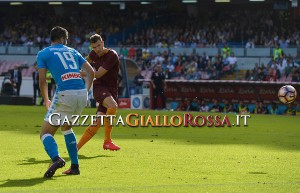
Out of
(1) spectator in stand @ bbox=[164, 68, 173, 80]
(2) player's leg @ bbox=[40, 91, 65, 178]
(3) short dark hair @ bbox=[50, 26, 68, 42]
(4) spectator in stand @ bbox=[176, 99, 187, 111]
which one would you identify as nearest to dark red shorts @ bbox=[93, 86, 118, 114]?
(2) player's leg @ bbox=[40, 91, 65, 178]

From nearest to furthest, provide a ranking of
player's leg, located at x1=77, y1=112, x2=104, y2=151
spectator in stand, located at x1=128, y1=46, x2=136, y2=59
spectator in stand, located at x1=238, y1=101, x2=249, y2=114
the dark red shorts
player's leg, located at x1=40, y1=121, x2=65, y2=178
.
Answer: player's leg, located at x1=40, y1=121, x2=65, y2=178, player's leg, located at x1=77, y1=112, x2=104, y2=151, the dark red shorts, spectator in stand, located at x1=238, y1=101, x2=249, y2=114, spectator in stand, located at x1=128, y1=46, x2=136, y2=59

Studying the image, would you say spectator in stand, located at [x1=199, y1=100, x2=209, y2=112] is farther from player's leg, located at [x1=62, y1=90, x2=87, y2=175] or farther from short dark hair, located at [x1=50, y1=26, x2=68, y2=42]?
short dark hair, located at [x1=50, y1=26, x2=68, y2=42]

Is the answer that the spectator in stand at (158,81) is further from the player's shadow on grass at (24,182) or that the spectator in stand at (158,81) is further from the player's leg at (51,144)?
the player's shadow on grass at (24,182)

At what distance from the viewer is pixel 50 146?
39.6 feet

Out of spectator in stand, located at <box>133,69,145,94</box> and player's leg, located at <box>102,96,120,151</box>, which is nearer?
player's leg, located at <box>102,96,120,151</box>

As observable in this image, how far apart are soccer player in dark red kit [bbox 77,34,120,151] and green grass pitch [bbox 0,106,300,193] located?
19.4 inches

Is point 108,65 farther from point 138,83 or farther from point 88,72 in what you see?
point 138,83

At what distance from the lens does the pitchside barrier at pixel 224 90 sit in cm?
3953

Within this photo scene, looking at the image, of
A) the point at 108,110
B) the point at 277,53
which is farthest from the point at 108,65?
the point at 277,53

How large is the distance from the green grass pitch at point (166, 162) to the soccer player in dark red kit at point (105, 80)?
493mm

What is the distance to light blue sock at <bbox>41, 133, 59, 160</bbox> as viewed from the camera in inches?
473

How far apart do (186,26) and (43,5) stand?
46.0ft

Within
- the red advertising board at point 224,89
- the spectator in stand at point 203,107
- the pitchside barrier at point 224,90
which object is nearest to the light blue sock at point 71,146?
the spectator in stand at point 203,107

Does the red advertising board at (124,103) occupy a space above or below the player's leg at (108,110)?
below
